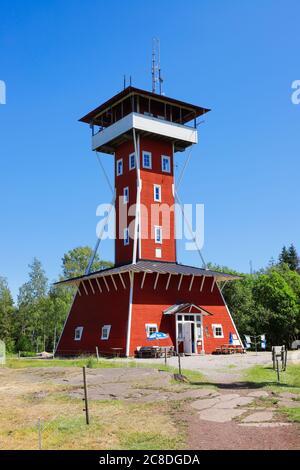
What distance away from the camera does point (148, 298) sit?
33812mm

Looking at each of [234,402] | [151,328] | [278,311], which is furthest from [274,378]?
[278,311]

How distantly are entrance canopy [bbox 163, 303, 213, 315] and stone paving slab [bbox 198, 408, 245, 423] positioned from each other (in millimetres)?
21334

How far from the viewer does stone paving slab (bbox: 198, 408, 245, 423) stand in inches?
438

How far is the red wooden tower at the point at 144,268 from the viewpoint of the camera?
33.6m

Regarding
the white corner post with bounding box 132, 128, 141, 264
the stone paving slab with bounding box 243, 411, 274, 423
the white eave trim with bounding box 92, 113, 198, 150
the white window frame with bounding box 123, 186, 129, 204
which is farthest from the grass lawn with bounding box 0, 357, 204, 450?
the white eave trim with bounding box 92, 113, 198, 150

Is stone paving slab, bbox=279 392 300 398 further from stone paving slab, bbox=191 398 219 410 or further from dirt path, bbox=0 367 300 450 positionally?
stone paving slab, bbox=191 398 219 410

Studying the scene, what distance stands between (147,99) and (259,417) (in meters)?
32.7

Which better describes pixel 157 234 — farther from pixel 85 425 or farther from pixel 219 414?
pixel 85 425

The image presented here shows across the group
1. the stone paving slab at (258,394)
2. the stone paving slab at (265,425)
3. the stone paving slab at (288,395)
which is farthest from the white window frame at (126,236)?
the stone paving slab at (265,425)

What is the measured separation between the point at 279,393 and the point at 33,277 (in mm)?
56715

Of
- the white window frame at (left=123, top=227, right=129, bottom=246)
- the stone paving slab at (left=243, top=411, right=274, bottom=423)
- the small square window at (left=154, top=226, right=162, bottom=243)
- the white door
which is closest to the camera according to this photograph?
the stone paving slab at (left=243, top=411, right=274, bottom=423)

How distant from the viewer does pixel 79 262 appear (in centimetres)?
6938

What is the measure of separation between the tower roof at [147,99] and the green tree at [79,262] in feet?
97.2

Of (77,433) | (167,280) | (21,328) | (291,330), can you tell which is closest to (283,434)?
(77,433)
